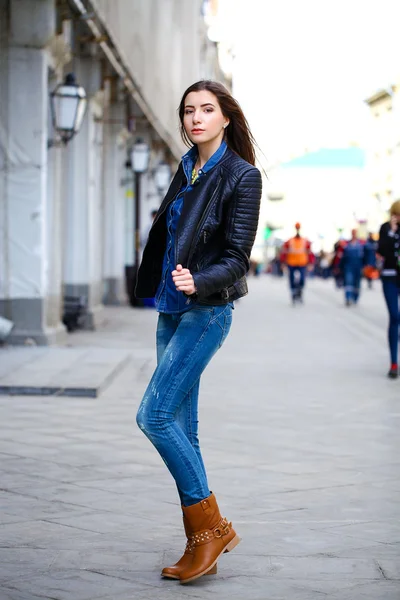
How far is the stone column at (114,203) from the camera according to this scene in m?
22.6

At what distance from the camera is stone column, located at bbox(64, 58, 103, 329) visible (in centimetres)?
1755

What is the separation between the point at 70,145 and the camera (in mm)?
17547

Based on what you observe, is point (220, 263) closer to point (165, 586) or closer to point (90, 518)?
point (165, 586)

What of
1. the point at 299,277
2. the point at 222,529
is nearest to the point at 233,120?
the point at 222,529

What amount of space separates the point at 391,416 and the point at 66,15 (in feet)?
23.4

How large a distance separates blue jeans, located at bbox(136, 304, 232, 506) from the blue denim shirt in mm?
46

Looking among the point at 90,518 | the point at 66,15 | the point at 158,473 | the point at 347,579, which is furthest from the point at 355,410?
the point at 66,15

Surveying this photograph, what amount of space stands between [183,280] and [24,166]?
9.65m

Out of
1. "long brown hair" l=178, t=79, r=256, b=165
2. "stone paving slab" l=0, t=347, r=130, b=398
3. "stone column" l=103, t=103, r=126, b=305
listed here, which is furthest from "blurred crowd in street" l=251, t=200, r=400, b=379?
"long brown hair" l=178, t=79, r=256, b=165

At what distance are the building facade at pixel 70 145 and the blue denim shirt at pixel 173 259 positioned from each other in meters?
9.21

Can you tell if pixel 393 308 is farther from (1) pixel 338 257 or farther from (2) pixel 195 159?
(1) pixel 338 257

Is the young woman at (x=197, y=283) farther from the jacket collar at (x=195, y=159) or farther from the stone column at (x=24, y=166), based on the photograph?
the stone column at (x=24, y=166)

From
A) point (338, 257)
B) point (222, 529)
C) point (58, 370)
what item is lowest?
point (338, 257)

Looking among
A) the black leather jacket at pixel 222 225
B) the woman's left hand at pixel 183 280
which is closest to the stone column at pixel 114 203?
the black leather jacket at pixel 222 225
